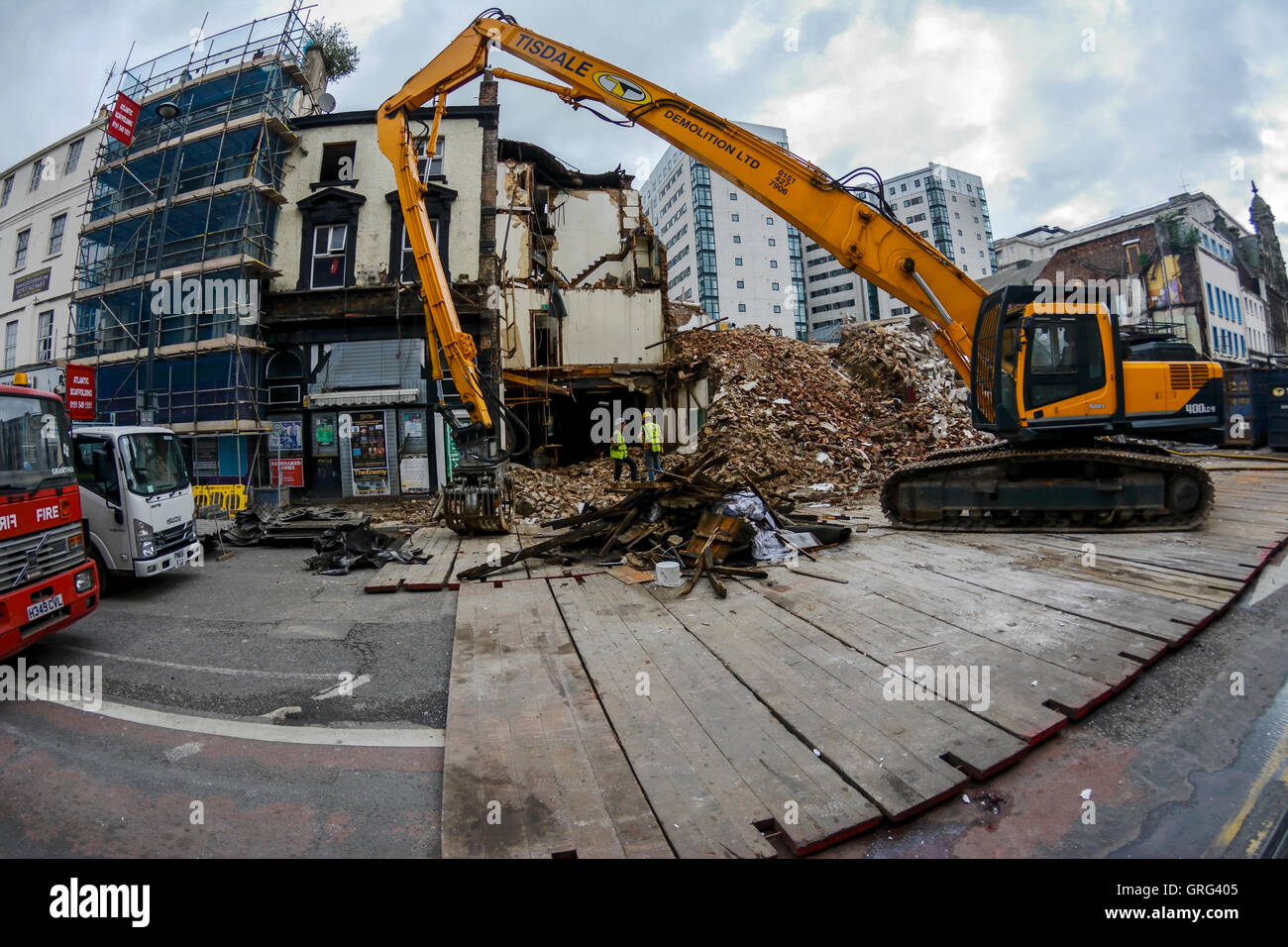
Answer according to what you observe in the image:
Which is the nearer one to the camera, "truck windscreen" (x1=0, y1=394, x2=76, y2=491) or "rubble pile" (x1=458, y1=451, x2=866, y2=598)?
"truck windscreen" (x1=0, y1=394, x2=76, y2=491)

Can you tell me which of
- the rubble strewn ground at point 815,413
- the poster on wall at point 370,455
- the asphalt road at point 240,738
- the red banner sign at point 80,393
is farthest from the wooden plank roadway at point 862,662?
the red banner sign at point 80,393

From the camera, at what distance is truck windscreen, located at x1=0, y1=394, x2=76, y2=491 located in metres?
4.71

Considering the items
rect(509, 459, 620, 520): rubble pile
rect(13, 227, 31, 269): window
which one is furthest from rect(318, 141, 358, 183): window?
rect(13, 227, 31, 269): window

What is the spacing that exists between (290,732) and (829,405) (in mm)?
15232

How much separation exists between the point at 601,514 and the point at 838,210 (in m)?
5.50

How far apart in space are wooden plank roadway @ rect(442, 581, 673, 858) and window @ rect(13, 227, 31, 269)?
28723mm

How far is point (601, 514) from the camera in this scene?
8289mm

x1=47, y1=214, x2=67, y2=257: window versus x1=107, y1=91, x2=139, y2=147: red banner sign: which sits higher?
x1=107, y1=91, x2=139, y2=147: red banner sign

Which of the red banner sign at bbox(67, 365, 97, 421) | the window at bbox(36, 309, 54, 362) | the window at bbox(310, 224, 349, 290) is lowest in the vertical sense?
the red banner sign at bbox(67, 365, 97, 421)

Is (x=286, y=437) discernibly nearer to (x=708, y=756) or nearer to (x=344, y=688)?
(x=344, y=688)

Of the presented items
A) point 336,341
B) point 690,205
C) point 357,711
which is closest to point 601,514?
point 357,711

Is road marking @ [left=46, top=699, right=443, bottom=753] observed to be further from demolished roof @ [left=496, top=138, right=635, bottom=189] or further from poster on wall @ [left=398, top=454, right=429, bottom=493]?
demolished roof @ [left=496, top=138, right=635, bottom=189]

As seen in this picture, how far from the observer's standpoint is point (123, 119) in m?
17.2
